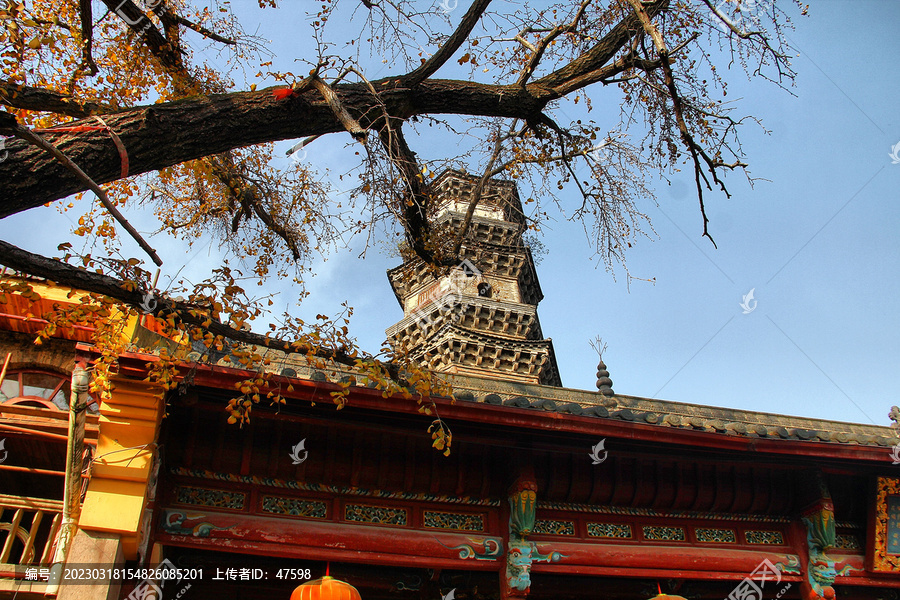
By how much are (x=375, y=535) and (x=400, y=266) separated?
68.2 ft

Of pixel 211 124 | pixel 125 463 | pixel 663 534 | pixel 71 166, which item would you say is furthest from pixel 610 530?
pixel 71 166

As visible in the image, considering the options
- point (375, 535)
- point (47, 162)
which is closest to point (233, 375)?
point (375, 535)

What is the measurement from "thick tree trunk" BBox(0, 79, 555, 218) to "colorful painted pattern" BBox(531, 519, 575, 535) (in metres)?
4.22

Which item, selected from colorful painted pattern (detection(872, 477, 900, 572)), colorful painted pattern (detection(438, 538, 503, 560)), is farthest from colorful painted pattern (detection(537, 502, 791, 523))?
colorful painted pattern (detection(872, 477, 900, 572))

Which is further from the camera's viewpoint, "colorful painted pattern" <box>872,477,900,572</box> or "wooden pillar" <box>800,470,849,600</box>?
"colorful painted pattern" <box>872,477,900,572</box>

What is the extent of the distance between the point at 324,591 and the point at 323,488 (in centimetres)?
111

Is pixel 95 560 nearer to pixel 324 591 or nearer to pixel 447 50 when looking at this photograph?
pixel 324 591

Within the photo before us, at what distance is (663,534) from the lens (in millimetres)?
7840

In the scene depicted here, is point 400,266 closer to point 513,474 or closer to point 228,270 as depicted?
point 513,474

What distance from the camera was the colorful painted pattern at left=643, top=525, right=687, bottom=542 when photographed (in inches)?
306

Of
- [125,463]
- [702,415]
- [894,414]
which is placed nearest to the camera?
[125,463]

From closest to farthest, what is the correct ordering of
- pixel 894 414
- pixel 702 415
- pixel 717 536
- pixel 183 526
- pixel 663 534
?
pixel 183 526, pixel 663 534, pixel 717 536, pixel 894 414, pixel 702 415

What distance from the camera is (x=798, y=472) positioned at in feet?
26.6

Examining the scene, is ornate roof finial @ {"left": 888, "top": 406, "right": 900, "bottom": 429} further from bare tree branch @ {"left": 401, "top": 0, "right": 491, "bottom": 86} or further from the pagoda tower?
the pagoda tower
